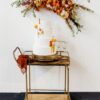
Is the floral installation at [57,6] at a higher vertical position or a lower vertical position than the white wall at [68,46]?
higher

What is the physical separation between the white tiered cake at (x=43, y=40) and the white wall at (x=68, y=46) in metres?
0.16

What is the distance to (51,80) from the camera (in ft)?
7.64

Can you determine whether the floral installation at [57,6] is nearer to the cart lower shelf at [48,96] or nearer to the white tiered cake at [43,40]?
the white tiered cake at [43,40]

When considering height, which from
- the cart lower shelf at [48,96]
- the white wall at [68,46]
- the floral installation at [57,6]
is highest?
the floral installation at [57,6]

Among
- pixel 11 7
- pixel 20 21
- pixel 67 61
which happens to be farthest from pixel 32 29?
pixel 67 61

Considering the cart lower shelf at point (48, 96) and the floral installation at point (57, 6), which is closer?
the floral installation at point (57, 6)

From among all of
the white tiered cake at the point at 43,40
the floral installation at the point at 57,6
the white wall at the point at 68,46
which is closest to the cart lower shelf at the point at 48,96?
the white wall at the point at 68,46

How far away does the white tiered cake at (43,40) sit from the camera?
2.05 metres

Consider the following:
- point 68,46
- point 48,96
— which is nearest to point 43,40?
point 68,46

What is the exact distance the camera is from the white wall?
222 centimetres

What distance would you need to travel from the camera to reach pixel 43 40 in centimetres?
206

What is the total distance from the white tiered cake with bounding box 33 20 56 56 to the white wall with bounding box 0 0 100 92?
0.53ft

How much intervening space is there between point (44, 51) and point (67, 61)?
8.4 inches

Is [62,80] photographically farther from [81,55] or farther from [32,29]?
[32,29]
